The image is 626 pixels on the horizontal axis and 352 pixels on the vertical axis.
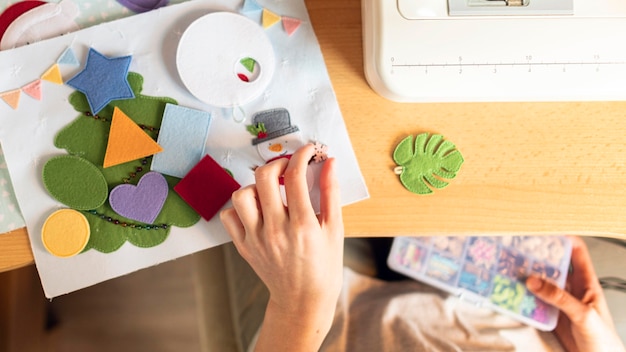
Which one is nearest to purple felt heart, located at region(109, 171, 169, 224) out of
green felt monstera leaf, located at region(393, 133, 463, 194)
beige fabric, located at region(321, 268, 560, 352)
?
green felt monstera leaf, located at region(393, 133, 463, 194)

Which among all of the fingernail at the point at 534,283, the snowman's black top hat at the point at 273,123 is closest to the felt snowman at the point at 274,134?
the snowman's black top hat at the point at 273,123

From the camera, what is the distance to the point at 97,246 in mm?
530

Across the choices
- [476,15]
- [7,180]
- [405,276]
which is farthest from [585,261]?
[7,180]

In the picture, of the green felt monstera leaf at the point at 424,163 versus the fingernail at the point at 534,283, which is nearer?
the green felt monstera leaf at the point at 424,163

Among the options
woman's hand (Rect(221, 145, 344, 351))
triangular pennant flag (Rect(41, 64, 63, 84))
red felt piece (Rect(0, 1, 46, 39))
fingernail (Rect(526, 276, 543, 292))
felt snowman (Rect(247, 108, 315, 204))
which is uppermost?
red felt piece (Rect(0, 1, 46, 39))

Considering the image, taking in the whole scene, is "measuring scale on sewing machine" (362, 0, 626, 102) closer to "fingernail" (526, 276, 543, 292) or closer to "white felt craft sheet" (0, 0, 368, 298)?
"white felt craft sheet" (0, 0, 368, 298)

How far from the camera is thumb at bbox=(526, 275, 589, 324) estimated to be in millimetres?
748

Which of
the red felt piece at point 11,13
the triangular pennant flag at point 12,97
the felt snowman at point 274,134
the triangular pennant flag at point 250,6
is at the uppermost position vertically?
the red felt piece at point 11,13

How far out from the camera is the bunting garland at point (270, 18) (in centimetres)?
54

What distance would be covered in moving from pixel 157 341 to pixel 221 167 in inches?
15.7

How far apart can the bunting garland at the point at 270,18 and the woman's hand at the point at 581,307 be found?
515mm

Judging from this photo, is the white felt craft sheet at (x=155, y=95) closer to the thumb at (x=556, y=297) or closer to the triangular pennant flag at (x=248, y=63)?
the triangular pennant flag at (x=248, y=63)

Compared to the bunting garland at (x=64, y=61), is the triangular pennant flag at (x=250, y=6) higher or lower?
higher

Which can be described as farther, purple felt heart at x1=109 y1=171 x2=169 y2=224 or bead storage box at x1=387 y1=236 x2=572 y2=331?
bead storage box at x1=387 y1=236 x2=572 y2=331
